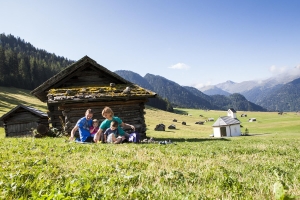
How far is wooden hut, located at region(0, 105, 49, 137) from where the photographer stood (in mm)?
35406

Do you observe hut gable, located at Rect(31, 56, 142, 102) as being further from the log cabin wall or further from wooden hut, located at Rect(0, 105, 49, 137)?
the log cabin wall

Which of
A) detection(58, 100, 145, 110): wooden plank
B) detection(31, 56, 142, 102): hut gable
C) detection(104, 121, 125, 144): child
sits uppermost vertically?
detection(31, 56, 142, 102): hut gable

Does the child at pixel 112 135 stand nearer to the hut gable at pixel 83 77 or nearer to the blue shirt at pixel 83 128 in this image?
the blue shirt at pixel 83 128

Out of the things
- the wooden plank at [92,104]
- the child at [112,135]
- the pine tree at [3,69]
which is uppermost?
the pine tree at [3,69]

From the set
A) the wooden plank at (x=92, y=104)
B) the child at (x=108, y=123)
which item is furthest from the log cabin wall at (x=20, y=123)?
the child at (x=108, y=123)

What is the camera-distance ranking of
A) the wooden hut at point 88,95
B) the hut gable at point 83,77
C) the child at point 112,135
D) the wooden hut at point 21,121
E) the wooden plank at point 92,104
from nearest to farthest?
1. the child at point 112,135
2. the wooden hut at point 88,95
3. the wooden plank at point 92,104
4. the hut gable at point 83,77
5. the wooden hut at point 21,121

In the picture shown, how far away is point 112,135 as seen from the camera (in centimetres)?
1218

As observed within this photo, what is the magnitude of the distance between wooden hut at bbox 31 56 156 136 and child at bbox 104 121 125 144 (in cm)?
516

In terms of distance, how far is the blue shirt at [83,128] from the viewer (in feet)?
42.5

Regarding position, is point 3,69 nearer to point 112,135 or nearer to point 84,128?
point 84,128

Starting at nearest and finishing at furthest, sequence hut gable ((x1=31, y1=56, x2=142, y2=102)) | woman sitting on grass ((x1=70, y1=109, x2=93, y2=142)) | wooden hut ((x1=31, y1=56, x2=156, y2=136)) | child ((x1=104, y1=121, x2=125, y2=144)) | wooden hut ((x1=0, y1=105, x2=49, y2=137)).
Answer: child ((x1=104, y1=121, x2=125, y2=144)), woman sitting on grass ((x1=70, y1=109, x2=93, y2=142)), wooden hut ((x1=31, y1=56, x2=156, y2=136)), hut gable ((x1=31, y1=56, x2=142, y2=102)), wooden hut ((x1=0, y1=105, x2=49, y2=137))

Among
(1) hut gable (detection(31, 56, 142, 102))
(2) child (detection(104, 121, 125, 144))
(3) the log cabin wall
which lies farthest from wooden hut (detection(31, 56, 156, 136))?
(3) the log cabin wall

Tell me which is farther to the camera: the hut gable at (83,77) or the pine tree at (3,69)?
the pine tree at (3,69)

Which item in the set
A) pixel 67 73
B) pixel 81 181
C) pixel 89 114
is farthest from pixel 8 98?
pixel 81 181
